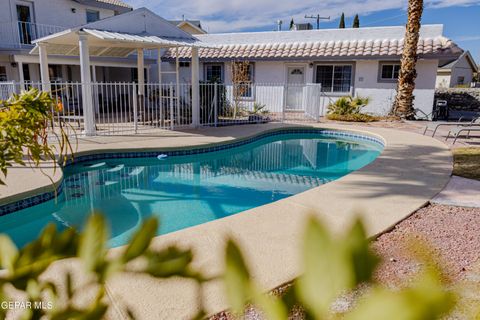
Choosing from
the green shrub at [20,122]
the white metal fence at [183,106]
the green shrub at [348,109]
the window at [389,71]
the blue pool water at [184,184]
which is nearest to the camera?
the green shrub at [20,122]

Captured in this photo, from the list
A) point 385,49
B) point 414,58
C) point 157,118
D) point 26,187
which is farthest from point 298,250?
point 385,49

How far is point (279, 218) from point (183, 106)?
11.3 meters

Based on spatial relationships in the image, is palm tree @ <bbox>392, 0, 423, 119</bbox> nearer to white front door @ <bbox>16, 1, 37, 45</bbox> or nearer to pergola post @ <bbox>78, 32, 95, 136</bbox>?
pergola post @ <bbox>78, 32, 95, 136</bbox>

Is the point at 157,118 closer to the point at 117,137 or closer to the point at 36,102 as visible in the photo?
the point at 117,137

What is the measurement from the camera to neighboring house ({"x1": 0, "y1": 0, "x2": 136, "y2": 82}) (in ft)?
57.9

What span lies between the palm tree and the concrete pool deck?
6.25 meters

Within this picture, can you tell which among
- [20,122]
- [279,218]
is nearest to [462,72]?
[279,218]

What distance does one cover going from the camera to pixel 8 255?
89cm

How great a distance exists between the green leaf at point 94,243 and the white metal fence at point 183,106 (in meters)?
11.8

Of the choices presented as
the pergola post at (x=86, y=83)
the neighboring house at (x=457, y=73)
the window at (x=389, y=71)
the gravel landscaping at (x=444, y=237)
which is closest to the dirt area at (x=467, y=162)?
the gravel landscaping at (x=444, y=237)

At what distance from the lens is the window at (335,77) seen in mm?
19375

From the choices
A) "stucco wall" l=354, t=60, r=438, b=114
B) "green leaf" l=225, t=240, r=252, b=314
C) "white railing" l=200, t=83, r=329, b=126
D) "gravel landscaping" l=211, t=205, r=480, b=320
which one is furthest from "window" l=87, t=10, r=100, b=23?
"green leaf" l=225, t=240, r=252, b=314

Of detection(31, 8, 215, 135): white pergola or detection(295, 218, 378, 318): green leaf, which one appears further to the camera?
detection(31, 8, 215, 135): white pergola

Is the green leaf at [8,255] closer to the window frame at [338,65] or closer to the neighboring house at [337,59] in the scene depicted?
the neighboring house at [337,59]
